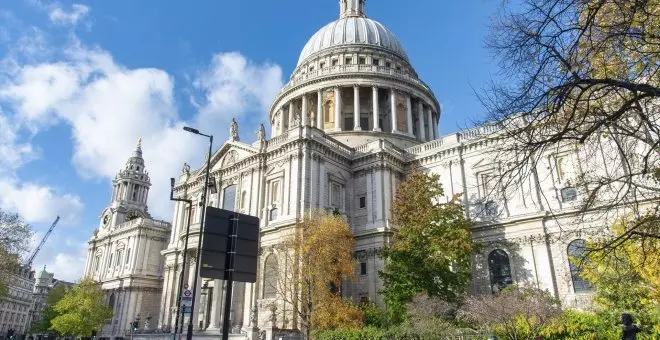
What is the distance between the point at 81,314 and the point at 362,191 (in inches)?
1357

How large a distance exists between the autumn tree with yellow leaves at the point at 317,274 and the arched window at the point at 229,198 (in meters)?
11.1

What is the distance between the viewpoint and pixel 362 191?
38.3 metres

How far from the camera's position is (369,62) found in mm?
55844

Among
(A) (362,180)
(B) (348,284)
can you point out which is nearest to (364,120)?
(A) (362,180)

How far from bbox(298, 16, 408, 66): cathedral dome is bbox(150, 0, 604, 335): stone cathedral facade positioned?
783 cm

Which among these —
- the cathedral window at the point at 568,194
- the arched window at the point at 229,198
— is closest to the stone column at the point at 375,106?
the arched window at the point at 229,198

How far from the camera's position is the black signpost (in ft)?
33.3

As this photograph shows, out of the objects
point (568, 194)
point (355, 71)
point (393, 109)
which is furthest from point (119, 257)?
point (568, 194)

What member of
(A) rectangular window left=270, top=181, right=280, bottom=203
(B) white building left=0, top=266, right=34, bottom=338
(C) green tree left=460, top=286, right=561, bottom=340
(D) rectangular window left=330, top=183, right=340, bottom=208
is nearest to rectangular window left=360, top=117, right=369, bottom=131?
(D) rectangular window left=330, top=183, right=340, bottom=208

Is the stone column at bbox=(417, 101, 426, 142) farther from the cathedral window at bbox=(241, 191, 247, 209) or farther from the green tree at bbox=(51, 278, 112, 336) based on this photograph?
Result: the green tree at bbox=(51, 278, 112, 336)

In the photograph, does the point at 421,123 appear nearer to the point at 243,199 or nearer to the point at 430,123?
the point at 430,123

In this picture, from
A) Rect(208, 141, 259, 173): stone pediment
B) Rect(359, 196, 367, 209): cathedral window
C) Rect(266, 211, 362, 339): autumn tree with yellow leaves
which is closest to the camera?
Rect(266, 211, 362, 339): autumn tree with yellow leaves

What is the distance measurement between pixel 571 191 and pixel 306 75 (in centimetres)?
3216

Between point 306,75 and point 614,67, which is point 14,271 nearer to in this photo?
point 306,75
